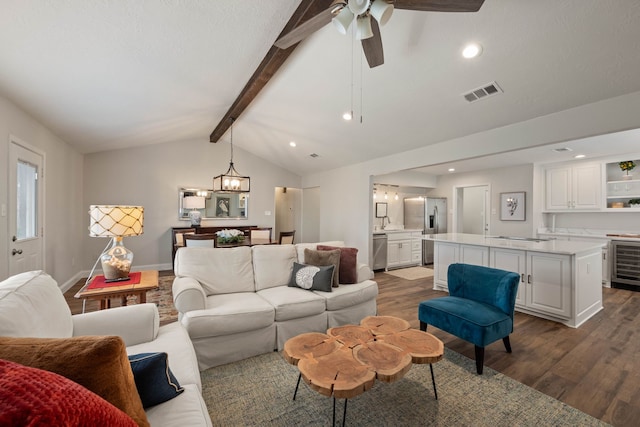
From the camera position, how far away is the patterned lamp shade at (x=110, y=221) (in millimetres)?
2348

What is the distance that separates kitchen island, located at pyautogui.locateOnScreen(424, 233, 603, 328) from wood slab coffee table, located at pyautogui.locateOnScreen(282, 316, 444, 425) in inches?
93.8

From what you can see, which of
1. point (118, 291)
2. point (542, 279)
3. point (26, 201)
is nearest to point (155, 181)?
point (26, 201)

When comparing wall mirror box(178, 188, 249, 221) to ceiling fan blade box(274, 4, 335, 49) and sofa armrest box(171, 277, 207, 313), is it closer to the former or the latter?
sofa armrest box(171, 277, 207, 313)

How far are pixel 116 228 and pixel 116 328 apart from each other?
93cm

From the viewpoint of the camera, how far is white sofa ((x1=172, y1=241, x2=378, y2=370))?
7.83 ft

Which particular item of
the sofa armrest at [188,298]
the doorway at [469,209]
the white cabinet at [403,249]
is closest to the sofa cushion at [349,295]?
the sofa armrest at [188,298]

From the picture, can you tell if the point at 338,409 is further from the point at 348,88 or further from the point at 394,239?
the point at 394,239

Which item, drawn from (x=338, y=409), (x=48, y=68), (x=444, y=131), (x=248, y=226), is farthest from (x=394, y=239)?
(x=48, y=68)

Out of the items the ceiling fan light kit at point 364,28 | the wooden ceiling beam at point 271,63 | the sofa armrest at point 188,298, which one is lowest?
the sofa armrest at point 188,298

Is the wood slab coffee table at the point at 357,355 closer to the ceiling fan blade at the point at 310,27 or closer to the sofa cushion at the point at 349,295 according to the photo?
the sofa cushion at the point at 349,295

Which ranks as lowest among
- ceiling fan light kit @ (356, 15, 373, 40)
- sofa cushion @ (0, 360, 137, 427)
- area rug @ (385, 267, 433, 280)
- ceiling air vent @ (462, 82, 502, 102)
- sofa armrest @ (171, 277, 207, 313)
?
area rug @ (385, 267, 433, 280)

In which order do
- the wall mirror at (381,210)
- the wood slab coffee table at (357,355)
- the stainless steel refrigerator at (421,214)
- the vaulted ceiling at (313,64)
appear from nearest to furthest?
the wood slab coffee table at (357,355), the vaulted ceiling at (313,64), the wall mirror at (381,210), the stainless steel refrigerator at (421,214)

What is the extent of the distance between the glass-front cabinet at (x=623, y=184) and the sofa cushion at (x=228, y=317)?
257 inches

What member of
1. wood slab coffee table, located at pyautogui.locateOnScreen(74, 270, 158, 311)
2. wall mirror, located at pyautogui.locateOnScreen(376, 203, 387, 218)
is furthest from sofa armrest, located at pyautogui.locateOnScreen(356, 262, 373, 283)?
wall mirror, located at pyautogui.locateOnScreen(376, 203, 387, 218)
